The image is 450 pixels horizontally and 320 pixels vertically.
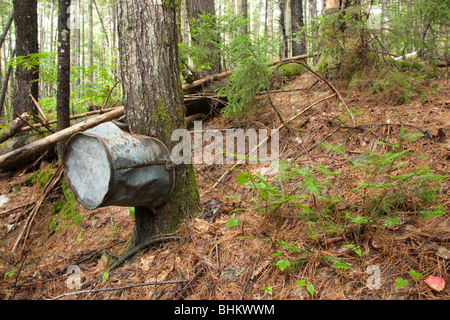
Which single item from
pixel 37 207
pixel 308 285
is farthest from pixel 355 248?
pixel 37 207

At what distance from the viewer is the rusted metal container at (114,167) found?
1873 millimetres

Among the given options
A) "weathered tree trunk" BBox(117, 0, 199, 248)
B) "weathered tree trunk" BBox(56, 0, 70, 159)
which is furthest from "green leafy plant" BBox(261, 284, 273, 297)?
"weathered tree trunk" BBox(56, 0, 70, 159)

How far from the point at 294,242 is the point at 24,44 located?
6088mm

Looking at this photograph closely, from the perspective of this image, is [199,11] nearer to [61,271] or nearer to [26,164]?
[26,164]

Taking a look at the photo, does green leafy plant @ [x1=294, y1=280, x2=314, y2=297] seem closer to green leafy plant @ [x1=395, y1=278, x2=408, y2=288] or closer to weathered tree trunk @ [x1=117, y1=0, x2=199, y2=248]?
green leafy plant @ [x1=395, y1=278, x2=408, y2=288]

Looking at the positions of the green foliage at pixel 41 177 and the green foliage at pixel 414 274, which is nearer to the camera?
the green foliage at pixel 414 274

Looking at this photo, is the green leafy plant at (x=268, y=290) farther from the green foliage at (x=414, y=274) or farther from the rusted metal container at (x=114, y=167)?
the rusted metal container at (x=114, y=167)

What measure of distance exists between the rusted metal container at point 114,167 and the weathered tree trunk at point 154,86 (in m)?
0.20

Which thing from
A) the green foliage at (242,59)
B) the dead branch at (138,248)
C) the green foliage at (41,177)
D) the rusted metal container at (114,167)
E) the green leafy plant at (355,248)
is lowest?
the dead branch at (138,248)

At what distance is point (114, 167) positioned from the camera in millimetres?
1849

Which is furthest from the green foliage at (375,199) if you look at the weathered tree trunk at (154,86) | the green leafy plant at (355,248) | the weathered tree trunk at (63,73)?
the weathered tree trunk at (63,73)

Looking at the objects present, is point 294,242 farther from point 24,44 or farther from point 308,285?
point 24,44

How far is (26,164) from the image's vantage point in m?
4.34

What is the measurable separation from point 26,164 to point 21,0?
3.26 meters
